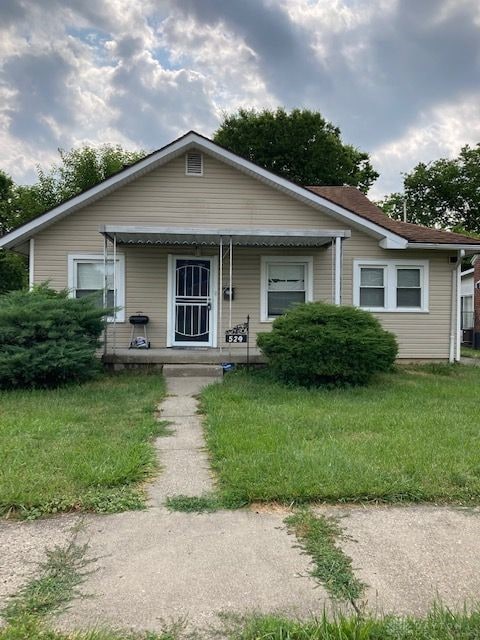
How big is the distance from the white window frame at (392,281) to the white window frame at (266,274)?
111 cm

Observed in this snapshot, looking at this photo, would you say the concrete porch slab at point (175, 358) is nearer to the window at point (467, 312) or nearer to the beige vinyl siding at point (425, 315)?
the beige vinyl siding at point (425, 315)

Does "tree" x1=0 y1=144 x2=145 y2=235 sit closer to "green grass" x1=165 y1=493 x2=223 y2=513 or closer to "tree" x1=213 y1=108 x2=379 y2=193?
"tree" x1=213 y1=108 x2=379 y2=193

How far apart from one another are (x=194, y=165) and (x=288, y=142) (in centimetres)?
1954

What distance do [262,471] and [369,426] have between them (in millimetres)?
2066

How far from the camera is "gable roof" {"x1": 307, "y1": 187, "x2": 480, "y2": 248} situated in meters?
10.9

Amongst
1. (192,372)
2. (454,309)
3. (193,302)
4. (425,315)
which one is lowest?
(192,372)

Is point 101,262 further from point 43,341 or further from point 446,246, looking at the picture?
point 446,246

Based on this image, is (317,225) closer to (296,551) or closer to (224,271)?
(224,271)

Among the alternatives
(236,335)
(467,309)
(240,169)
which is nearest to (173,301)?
(236,335)

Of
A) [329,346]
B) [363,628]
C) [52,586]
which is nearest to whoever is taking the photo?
[363,628]

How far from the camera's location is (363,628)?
6.43 feet

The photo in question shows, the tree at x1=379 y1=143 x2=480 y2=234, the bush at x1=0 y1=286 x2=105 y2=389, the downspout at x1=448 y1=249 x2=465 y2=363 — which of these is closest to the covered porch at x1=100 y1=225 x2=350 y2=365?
the bush at x1=0 y1=286 x2=105 y2=389

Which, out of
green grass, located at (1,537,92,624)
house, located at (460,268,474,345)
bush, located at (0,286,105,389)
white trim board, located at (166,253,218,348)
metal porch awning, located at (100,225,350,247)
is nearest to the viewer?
green grass, located at (1,537,92,624)

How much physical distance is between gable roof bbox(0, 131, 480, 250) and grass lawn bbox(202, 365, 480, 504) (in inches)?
170
